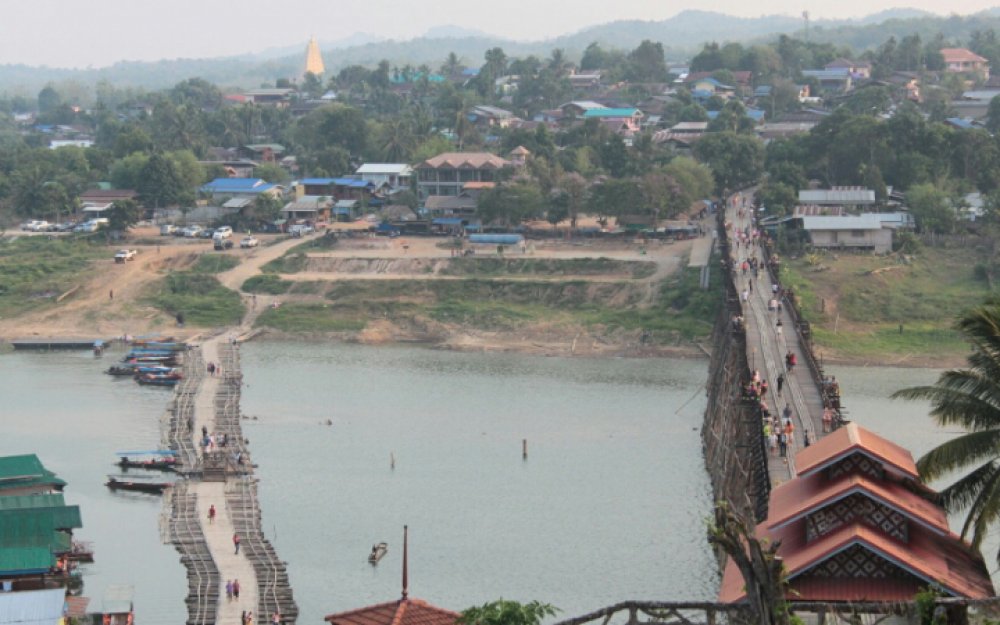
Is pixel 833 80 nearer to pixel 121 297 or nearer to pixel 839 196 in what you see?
pixel 839 196

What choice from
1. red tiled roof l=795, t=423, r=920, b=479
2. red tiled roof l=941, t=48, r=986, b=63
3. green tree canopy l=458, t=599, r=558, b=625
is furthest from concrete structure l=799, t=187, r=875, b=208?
green tree canopy l=458, t=599, r=558, b=625

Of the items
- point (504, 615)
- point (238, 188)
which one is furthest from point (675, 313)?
point (504, 615)

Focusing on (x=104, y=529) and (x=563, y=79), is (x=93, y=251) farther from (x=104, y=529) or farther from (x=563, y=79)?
(x=563, y=79)

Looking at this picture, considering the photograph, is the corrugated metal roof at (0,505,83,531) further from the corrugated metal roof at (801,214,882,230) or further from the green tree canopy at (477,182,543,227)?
the green tree canopy at (477,182,543,227)

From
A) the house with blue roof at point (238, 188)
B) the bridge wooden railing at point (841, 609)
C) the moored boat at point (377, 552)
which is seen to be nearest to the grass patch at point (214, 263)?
the house with blue roof at point (238, 188)

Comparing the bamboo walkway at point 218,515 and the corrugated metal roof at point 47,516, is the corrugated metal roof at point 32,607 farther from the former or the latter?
the corrugated metal roof at point 47,516
